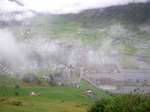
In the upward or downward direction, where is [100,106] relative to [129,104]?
downward

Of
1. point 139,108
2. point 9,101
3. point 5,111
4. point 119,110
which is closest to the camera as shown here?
point 139,108

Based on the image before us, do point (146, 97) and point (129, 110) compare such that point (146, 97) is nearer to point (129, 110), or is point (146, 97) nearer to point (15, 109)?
point (129, 110)

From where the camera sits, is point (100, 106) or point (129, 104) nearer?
point (129, 104)

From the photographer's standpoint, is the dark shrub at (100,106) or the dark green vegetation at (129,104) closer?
the dark green vegetation at (129,104)

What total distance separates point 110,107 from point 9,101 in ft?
244

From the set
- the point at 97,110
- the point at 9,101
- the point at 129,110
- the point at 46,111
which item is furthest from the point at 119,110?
the point at 9,101

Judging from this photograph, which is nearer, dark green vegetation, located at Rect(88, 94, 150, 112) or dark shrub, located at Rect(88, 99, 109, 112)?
dark green vegetation, located at Rect(88, 94, 150, 112)

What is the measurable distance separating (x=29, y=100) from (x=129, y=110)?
90560 mm

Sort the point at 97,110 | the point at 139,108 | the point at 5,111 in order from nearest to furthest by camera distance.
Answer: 1. the point at 139,108
2. the point at 97,110
3. the point at 5,111

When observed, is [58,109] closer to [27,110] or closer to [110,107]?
[27,110]

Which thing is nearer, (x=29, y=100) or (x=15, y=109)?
(x=15, y=109)

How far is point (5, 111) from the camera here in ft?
483

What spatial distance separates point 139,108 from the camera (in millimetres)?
112250

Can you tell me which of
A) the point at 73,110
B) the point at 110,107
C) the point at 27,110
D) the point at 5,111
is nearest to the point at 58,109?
the point at 73,110
